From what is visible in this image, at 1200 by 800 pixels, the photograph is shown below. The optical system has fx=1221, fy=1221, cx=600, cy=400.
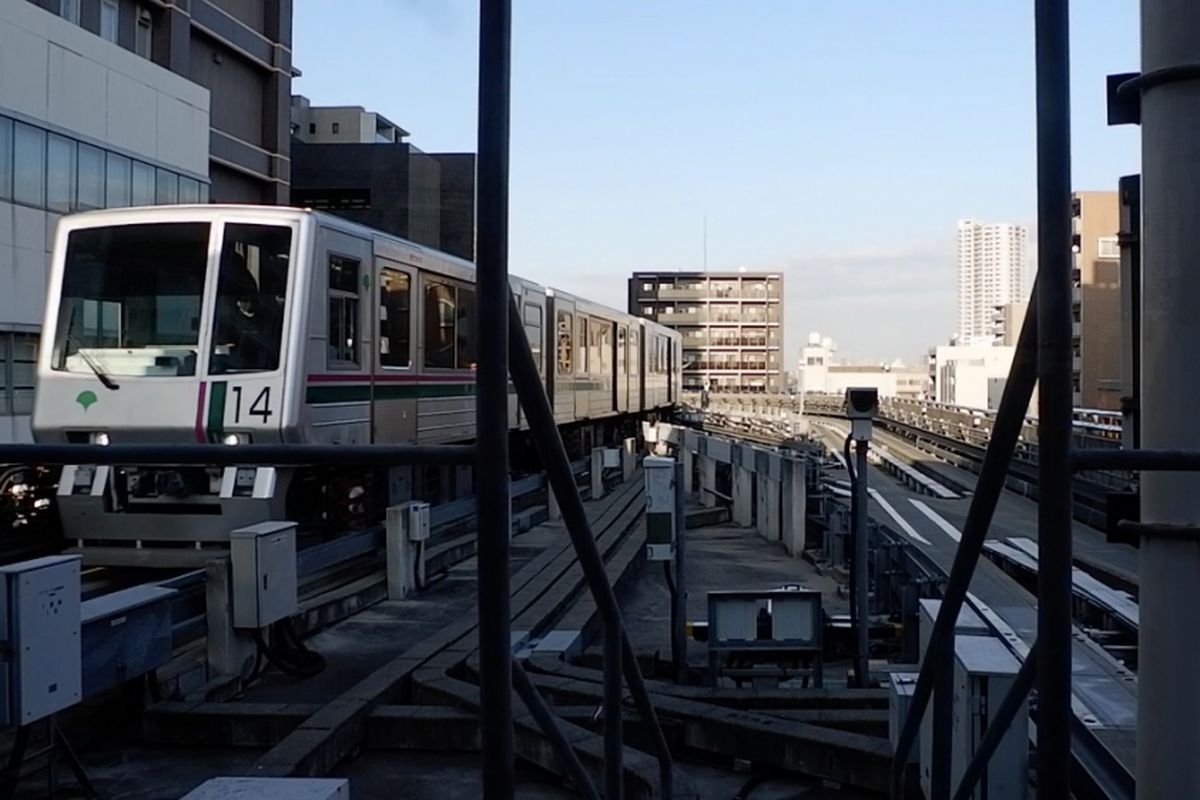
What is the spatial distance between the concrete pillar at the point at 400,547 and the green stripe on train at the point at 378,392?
1079mm

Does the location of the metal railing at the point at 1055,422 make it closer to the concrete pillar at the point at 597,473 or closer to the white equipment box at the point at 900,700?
the white equipment box at the point at 900,700

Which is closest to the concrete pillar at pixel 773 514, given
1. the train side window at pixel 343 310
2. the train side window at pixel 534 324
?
the train side window at pixel 534 324

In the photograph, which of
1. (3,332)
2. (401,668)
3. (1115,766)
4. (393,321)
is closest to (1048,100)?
(1115,766)

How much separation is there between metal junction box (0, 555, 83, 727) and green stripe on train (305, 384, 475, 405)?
4.57 m

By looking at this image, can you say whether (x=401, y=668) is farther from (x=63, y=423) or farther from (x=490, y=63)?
(x=490, y=63)

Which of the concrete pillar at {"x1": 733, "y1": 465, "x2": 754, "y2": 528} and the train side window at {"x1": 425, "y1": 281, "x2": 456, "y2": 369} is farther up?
the train side window at {"x1": 425, "y1": 281, "x2": 456, "y2": 369}

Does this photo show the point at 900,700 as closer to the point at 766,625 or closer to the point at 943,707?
the point at 943,707

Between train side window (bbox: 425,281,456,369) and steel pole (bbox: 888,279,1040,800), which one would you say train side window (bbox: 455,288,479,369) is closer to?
train side window (bbox: 425,281,456,369)

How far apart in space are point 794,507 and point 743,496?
3.24 meters

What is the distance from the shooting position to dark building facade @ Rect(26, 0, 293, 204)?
30.9m

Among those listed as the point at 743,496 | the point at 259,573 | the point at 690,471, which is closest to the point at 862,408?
the point at 259,573

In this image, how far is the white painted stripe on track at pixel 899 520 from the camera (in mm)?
17516

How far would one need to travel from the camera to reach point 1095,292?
219ft

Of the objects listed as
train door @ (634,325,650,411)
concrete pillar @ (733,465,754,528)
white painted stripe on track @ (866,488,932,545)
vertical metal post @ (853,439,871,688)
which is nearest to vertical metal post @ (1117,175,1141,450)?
vertical metal post @ (853,439,871,688)
